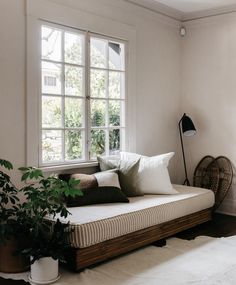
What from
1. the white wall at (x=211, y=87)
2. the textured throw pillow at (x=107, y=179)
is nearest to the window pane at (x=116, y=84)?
the textured throw pillow at (x=107, y=179)

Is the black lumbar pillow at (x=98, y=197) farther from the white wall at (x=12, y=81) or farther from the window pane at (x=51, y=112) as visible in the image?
the window pane at (x=51, y=112)

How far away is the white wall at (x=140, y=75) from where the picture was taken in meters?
3.27

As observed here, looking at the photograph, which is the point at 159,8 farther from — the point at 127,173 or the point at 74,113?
the point at 127,173

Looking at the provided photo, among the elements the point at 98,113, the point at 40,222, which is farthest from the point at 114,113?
the point at 40,222

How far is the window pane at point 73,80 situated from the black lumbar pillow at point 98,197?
3.35 ft

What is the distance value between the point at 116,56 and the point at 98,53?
0.99 ft

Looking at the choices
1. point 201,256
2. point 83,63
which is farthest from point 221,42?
point 201,256

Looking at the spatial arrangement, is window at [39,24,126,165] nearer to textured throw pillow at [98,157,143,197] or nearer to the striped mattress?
textured throw pillow at [98,157,143,197]

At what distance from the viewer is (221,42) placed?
189 inches

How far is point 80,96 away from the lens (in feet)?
12.9

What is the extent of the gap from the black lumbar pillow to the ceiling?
7.14ft

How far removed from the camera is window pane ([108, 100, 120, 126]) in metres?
4.31

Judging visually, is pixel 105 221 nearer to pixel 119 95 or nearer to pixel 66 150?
pixel 66 150

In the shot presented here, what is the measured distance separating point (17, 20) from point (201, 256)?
2553mm
